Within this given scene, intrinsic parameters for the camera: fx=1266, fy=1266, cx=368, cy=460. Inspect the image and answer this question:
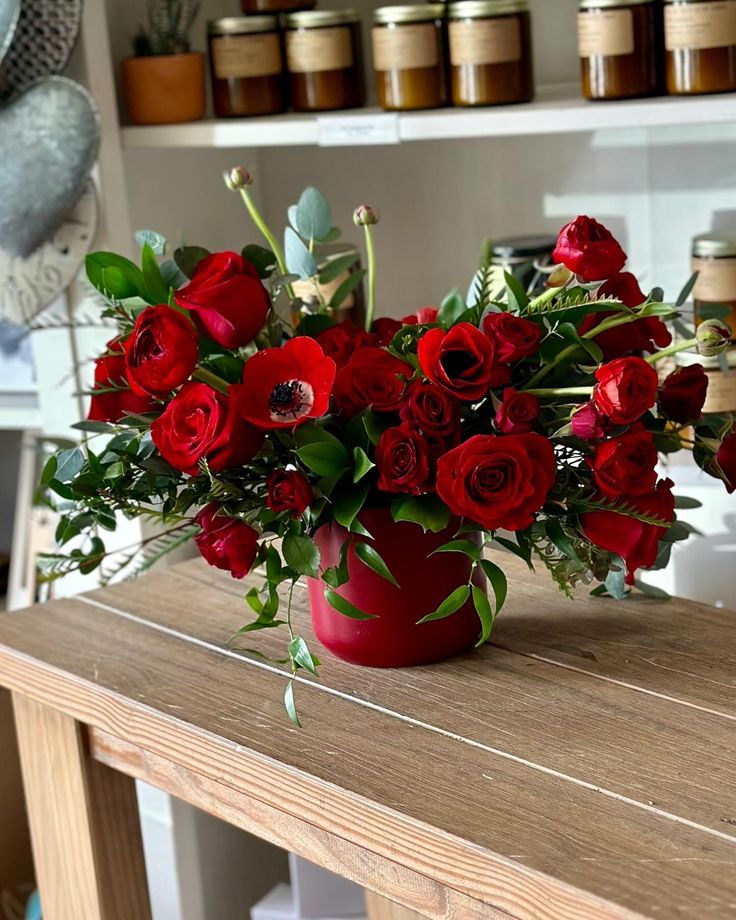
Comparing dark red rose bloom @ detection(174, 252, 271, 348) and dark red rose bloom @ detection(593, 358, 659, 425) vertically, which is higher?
dark red rose bloom @ detection(174, 252, 271, 348)

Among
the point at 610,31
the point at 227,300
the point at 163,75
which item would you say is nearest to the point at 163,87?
the point at 163,75

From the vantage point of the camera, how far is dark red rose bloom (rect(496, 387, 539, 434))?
80 centimetres

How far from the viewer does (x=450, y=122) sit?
1.26 metres

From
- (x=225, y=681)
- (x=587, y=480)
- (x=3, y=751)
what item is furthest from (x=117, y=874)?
(x=3, y=751)

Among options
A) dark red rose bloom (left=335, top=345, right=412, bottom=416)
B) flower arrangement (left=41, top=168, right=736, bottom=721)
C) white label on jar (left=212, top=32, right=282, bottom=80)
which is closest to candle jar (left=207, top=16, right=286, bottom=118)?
white label on jar (left=212, top=32, right=282, bottom=80)

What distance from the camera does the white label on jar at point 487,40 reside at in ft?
4.03

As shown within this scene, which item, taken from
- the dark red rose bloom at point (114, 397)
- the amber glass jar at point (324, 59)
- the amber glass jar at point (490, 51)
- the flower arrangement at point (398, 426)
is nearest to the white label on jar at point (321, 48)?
the amber glass jar at point (324, 59)

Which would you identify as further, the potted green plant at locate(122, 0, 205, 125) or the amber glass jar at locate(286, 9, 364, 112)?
the potted green plant at locate(122, 0, 205, 125)

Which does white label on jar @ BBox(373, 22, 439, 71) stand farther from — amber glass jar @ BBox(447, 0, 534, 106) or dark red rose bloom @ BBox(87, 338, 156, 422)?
dark red rose bloom @ BBox(87, 338, 156, 422)

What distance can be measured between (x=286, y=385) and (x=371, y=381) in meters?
0.06

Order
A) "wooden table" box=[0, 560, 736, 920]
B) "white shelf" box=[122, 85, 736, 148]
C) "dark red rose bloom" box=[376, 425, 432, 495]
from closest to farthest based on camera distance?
"wooden table" box=[0, 560, 736, 920] → "dark red rose bloom" box=[376, 425, 432, 495] → "white shelf" box=[122, 85, 736, 148]

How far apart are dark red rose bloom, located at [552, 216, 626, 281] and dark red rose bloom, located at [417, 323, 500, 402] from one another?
0.09m

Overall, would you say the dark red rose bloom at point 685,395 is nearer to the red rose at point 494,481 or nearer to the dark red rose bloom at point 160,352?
the red rose at point 494,481

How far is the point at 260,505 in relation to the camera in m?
0.85
